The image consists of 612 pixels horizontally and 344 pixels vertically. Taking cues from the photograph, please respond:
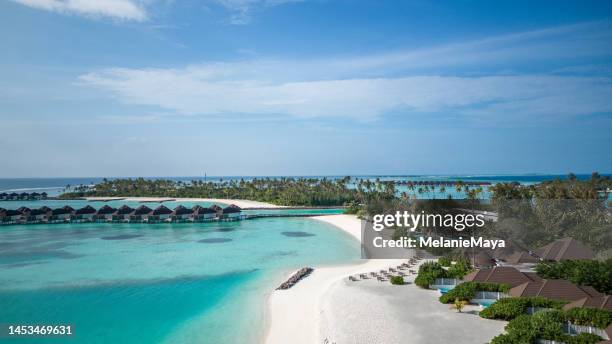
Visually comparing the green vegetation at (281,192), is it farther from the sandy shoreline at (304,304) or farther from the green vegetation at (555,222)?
the sandy shoreline at (304,304)

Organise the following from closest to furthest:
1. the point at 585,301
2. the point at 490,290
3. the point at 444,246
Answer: the point at 585,301 → the point at 490,290 → the point at 444,246

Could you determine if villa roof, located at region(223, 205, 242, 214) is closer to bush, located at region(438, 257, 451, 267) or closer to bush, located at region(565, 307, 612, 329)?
bush, located at region(438, 257, 451, 267)

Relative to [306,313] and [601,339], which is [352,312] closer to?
[306,313]

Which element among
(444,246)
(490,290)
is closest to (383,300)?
(490,290)

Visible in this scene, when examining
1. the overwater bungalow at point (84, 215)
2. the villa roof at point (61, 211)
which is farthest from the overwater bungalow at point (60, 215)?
the overwater bungalow at point (84, 215)

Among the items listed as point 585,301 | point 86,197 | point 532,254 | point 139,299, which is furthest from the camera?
point 86,197

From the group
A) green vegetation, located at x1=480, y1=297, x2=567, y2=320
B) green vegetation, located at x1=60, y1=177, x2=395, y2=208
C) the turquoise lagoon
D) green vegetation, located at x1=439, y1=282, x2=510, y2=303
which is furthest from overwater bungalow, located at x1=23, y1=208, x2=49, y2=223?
green vegetation, located at x1=480, y1=297, x2=567, y2=320

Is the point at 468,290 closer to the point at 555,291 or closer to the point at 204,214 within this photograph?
the point at 555,291
